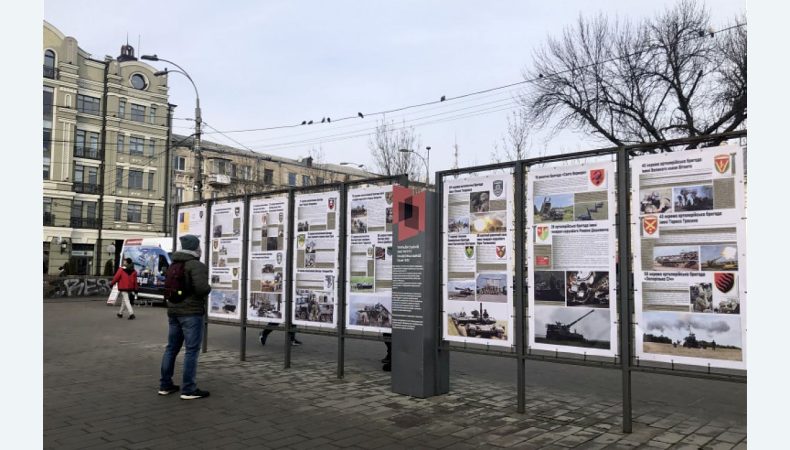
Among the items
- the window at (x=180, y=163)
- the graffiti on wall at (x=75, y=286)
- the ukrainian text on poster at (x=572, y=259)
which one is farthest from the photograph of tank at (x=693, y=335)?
the window at (x=180, y=163)

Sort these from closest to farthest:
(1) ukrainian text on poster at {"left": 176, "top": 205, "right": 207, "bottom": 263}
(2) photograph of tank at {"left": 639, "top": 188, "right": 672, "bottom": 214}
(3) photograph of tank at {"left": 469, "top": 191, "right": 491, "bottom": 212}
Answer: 1. (2) photograph of tank at {"left": 639, "top": 188, "right": 672, "bottom": 214}
2. (3) photograph of tank at {"left": 469, "top": 191, "right": 491, "bottom": 212}
3. (1) ukrainian text on poster at {"left": 176, "top": 205, "right": 207, "bottom": 263}

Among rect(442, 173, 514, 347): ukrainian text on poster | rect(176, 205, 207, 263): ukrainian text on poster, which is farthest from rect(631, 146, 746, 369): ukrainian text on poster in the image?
rect(176, 205, 207, 263): ukrainian text on poster

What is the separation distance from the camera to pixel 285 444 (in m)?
5.05

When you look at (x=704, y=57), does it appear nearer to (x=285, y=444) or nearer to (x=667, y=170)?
(x=667, y=170)

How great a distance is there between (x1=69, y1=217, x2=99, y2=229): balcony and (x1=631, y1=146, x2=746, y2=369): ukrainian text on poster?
53410 millimetres

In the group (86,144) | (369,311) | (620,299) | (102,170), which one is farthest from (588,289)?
(86,144)

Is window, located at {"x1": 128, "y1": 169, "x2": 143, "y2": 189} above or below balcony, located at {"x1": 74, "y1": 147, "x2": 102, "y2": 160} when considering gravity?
below

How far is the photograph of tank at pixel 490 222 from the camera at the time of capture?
21.1 ft

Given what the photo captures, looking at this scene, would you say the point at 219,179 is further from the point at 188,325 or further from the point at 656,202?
the point at 656,202

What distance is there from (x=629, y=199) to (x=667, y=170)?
43cm

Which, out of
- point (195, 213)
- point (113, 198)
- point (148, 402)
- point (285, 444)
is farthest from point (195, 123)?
point (113, 198)

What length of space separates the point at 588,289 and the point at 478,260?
134 centimetres

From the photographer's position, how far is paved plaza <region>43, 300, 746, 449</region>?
519cm

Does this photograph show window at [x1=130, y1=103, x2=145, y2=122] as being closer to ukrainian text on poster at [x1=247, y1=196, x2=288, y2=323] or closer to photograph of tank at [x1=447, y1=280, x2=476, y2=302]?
ukrainian text on poster at [x1=247, y1=196, x2=288, y2=323]
